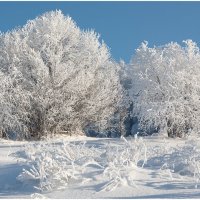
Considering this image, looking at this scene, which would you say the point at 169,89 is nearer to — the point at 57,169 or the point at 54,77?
the point at 54,77

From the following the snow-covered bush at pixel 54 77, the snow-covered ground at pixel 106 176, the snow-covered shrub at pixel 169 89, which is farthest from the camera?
the snow-covered bush at pixel 54 77

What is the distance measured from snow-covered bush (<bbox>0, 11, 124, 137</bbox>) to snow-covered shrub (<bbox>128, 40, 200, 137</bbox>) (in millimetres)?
2506

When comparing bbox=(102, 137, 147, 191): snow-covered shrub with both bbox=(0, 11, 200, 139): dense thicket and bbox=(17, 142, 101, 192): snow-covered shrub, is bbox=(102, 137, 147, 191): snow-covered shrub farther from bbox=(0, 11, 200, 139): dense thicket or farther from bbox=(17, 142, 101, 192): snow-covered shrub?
bbox=(0, 11, 200, 139): dense thicket

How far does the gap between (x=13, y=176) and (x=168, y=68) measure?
872 inches

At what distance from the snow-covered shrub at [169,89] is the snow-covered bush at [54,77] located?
2506mm

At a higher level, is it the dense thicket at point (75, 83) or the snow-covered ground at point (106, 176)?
the dense thicket at point (75, 83)

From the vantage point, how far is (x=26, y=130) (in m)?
30.7

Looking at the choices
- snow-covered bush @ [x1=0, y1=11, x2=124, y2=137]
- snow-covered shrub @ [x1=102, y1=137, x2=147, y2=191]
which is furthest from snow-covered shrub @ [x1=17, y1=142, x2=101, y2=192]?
snow-covered bush @ [x1=0, y1=11, x2=124, y2=137]

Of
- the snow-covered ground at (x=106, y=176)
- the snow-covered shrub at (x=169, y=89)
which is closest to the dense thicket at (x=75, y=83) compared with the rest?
the snow-covered shrub at (x=169, y=89)

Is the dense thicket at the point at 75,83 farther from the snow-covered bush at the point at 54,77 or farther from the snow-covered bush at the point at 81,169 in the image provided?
the snow-covered bush at the point at 81,169

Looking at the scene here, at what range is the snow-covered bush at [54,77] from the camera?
102 ft

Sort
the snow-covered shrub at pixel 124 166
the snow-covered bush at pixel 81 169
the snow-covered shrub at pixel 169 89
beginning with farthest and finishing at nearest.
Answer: the snow-covered shrub at pixel 169 89
the snow-covered bush at pixel 81 169
the snow-covered shrub at pixel 124 166

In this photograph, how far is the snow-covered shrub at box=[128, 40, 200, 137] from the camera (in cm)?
2973

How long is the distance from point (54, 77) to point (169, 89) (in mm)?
6598
